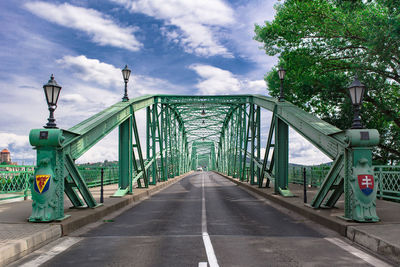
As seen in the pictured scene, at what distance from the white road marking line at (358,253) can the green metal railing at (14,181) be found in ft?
34.4

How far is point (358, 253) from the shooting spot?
569 centimetres

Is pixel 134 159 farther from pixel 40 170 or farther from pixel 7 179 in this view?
pixel 40 170

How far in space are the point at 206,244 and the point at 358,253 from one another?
2734mm

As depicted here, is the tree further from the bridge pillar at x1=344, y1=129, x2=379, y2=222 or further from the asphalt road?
the asphalt road

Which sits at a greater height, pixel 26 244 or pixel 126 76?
pixel 126 76

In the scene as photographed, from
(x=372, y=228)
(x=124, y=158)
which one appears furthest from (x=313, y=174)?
(x=372, y=228)

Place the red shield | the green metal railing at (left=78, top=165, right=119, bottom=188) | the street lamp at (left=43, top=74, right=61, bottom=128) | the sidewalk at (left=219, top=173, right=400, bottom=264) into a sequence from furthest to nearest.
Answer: the green metal railing at (left=78, top=165, right=119, bottom=188) < the street lamp at (left=43, top=74, right=61, bottom=128) < the red shield < the sidewalk at (left=219, top=173, right=400, bottom=264)

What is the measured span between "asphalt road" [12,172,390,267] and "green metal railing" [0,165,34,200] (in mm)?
5190

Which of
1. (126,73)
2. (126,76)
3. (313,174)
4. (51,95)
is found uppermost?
(126,73)

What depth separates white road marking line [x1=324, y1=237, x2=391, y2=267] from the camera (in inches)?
200

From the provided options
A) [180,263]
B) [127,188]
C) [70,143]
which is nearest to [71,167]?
[70,143]

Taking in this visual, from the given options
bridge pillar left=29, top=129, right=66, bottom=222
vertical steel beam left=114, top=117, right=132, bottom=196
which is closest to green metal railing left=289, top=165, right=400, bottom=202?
bridge pillar left=29, top=129, right=66, bottom=222

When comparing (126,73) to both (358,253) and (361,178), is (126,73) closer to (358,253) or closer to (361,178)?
(361,178)

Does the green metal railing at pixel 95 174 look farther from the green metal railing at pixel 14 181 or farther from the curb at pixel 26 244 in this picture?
the curb at pixel 26 244
